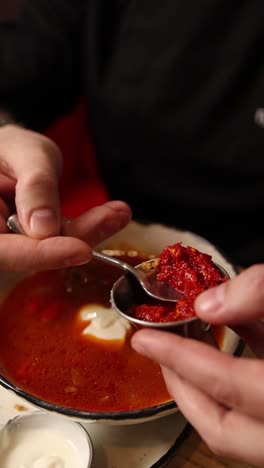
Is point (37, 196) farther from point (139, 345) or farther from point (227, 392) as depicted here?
point (227, 392)

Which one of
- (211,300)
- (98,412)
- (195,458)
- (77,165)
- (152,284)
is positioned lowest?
(77,165)

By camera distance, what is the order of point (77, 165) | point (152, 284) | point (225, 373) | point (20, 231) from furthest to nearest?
1. point (77, 165)
2. point (20, 231)
3. point (152, 284)
4. point (225, 373)

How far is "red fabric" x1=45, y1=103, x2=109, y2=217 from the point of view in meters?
2.28

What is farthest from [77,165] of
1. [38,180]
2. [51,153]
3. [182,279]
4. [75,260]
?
[182,279]

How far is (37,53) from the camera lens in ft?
6.47

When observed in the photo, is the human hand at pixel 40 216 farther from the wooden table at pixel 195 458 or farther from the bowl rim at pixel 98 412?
the wooden table at pixel 195 458

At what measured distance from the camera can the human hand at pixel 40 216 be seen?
107 cm

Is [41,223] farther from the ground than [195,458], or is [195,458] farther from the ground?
[41,223]

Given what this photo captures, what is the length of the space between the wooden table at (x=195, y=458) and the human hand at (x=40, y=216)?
0.42 meters

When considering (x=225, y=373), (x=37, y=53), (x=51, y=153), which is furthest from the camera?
(x=37, y=53)

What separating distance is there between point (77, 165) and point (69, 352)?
5.12 feet

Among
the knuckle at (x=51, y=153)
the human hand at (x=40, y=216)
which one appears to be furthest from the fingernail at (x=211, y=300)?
the knuckle at (x=51, y=153)

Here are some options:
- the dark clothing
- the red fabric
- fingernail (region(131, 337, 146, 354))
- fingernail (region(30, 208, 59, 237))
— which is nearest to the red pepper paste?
fingernail (region(131, 337, 146, 354))

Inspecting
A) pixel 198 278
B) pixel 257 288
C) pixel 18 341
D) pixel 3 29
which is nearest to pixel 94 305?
pixel 18 341
